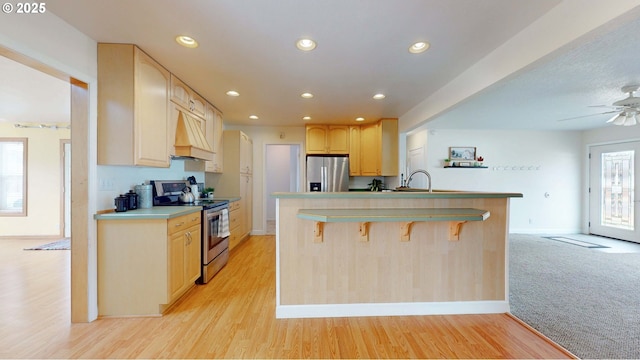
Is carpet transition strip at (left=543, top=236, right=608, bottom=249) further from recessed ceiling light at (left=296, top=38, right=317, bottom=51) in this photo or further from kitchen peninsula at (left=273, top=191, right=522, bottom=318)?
recessed ceiling light at (left=296, top=38, right=317, bottom=51)

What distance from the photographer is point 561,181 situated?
607 cm

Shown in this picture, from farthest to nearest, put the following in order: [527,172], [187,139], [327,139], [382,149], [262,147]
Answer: [527,172] → [262,147] → [327,139] → [382,149] → [187,139]

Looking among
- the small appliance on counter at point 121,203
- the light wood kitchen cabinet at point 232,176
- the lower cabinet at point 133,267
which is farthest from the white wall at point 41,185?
the lower cabinet at point 133,267

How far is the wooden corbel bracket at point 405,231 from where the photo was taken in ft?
7.71

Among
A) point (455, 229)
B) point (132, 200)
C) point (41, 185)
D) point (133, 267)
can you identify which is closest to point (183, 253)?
point (133, 267)

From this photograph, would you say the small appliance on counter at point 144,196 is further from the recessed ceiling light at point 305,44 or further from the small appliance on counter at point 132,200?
the recessed ceiling light at point 305,44

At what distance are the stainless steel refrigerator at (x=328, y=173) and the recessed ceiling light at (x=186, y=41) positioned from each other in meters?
3.20

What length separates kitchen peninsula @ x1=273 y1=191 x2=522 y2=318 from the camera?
2.33 m

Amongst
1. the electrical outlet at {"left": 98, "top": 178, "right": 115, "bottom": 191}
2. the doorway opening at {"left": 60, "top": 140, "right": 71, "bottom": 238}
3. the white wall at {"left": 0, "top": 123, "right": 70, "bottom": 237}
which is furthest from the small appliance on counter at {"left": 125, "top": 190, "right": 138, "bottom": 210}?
the white wall at {"left": 0, "top": 123, "right": 70, "bottom": 237}

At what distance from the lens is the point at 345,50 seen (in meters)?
2.31

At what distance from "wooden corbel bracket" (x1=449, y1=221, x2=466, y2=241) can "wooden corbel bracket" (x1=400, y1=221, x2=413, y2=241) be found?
378 mm

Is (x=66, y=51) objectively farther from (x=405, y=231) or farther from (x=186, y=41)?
(x=405, y=231)

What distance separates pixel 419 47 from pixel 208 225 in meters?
2.86

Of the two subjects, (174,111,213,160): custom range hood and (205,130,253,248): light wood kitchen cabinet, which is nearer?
(174,111,213,160): custom range hood
